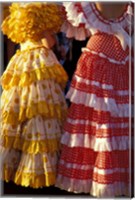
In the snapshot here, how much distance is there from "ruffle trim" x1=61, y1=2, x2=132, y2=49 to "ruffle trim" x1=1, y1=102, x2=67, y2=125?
380 millimetres

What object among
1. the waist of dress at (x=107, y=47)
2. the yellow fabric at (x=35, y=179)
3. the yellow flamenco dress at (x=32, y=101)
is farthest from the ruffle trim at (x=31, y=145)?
the waist of dress at (x=107, y=47)

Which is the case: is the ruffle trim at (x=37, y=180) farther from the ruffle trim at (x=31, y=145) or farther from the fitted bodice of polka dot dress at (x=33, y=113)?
the ruffle trim at (x=31, y=145)

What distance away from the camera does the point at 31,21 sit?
162 cm

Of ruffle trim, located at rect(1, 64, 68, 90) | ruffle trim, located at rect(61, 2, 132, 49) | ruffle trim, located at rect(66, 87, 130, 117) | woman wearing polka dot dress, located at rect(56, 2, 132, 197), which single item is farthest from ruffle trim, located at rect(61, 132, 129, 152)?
ruffle trim, located at rect(61, 2, 132, 49)

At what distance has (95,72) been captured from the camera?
1.58m

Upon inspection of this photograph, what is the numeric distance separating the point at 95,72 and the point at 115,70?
91mm

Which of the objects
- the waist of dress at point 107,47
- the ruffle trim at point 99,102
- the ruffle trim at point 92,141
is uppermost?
the waist of dress at point 107,47

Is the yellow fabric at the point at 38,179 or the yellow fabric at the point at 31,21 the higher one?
the yellow fabric at the point at 31,21

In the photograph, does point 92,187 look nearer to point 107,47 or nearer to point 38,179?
point 38,179

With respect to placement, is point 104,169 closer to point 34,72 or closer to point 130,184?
point 130,184

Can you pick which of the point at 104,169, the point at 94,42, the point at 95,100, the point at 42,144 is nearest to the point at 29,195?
the point at 42,144

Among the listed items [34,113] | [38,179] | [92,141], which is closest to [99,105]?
[92,141]

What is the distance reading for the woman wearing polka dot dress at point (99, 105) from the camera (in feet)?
5.13

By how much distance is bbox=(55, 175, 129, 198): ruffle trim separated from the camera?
1.56m
